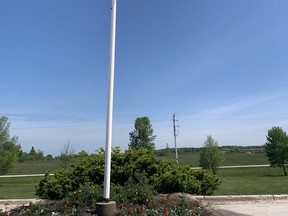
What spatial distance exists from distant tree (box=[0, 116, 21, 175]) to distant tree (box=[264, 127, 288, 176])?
22.9 m

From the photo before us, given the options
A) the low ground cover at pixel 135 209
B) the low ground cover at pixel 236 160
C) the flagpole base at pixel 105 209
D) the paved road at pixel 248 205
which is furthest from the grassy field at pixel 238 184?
the low ground cover at pixel 236 160

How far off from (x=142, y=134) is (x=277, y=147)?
13006mm

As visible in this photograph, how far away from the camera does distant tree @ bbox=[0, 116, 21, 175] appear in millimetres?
24562

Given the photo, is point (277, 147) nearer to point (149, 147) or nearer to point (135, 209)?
point (149, 147)

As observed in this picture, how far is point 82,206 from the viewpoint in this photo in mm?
6973

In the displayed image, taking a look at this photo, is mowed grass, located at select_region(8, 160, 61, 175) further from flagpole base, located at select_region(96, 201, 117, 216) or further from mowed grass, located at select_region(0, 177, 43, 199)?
flagpole base, located at select_region(96, 201, 117, 216)

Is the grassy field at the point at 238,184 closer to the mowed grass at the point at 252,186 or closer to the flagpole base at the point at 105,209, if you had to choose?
the mowed grass at the point at 252,186

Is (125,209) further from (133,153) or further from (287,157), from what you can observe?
(287,157)

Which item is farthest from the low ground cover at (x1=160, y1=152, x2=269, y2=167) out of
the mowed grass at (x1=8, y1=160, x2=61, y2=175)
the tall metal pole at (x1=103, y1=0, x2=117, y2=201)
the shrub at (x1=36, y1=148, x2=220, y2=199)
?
the tall metal pole at (x1=103, y1=0, x2=117, y2=201)

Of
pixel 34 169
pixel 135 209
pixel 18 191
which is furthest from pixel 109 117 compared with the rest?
pixel 34 169

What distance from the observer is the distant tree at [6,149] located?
24562mm

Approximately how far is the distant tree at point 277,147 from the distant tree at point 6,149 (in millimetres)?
22918

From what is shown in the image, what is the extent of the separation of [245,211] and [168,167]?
2.56 meters

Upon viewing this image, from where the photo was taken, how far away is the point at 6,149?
25531 millimetres
